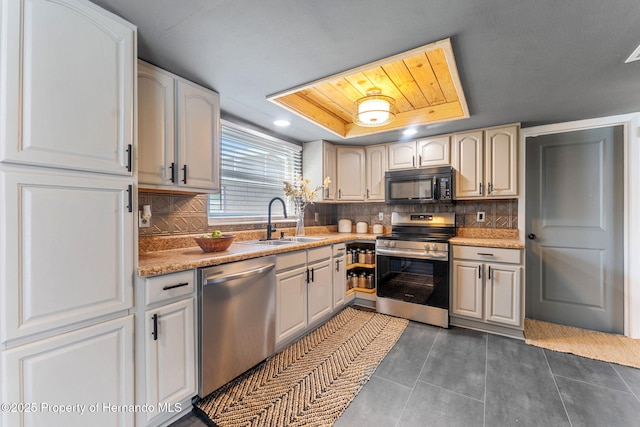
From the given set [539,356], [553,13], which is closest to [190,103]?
[553,13]

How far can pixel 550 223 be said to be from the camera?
2.80 metres

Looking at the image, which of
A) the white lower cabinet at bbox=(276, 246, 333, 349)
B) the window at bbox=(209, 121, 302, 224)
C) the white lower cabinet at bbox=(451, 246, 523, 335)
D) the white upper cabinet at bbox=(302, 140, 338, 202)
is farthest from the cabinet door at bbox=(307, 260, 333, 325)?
the white lower cabinet at bbox=(451, 246, 523, 335)

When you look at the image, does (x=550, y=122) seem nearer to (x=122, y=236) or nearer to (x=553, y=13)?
(x=553, y=13)

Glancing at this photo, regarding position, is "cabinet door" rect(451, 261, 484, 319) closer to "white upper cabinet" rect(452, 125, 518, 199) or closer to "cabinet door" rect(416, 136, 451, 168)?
"white upper cabinet" rect(452, 125, 518, 199)

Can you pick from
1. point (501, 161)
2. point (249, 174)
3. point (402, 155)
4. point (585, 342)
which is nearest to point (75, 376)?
point (249, 174)

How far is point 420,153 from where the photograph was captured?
3.19 m

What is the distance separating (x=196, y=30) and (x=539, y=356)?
3.32m

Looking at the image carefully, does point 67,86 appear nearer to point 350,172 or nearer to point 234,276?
point 234,276

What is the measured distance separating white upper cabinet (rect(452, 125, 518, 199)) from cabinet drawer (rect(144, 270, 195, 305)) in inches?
109

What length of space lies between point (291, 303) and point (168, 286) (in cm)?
107

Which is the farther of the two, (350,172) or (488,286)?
(350,172)

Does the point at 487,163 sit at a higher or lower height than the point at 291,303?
higher

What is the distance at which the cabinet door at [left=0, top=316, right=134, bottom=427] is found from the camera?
3.33 feet

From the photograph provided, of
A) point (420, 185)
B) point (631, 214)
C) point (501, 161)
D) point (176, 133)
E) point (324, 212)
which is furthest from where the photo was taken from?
point (324, 212)
